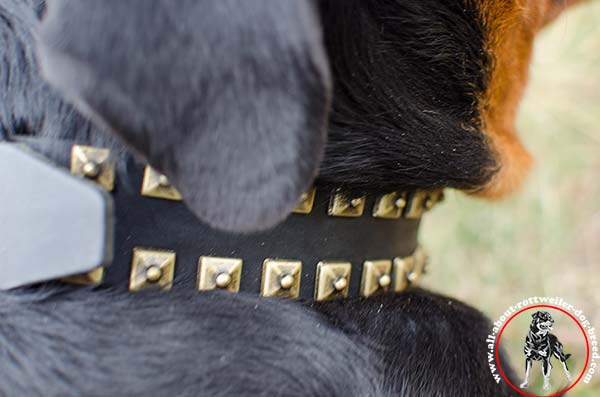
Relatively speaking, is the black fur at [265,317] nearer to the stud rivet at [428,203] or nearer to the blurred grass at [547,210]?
the stud rivet at [428,203]

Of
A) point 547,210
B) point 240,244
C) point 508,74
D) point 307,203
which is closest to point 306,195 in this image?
point 307,203

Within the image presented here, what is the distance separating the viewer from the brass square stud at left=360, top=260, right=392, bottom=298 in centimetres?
102

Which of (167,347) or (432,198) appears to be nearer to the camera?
(167,347)

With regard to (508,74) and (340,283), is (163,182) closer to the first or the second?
(340,283)

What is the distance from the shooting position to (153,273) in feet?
2.84

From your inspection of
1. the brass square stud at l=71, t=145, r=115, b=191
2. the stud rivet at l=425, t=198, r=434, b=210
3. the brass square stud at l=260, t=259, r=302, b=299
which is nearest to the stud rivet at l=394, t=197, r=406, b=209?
the stud rivet at l=425, t=198, r=434, b=210

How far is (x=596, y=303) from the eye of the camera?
2.24 meters

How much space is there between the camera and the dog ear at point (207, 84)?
644 millimetres

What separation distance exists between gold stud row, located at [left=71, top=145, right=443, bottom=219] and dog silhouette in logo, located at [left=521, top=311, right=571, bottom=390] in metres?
0.29

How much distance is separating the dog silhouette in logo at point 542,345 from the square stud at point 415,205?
31cm

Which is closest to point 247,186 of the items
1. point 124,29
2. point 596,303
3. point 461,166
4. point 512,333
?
point 124,29

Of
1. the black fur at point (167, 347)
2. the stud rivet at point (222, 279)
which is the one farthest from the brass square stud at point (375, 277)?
the stud rivet at point (222, 279)

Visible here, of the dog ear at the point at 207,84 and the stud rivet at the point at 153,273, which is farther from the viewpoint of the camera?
the stud rivet at the point at 153,273

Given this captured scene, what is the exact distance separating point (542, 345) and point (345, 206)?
1.81 ft
